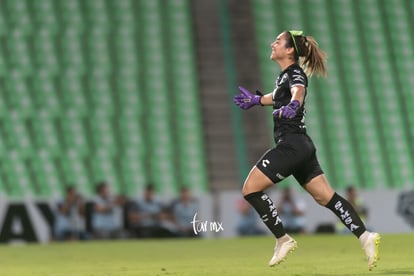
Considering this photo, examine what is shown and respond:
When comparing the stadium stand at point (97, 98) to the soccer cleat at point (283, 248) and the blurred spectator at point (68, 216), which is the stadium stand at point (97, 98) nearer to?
the blurred spectator at point (68, 216)

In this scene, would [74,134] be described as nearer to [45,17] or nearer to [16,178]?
[16,178]

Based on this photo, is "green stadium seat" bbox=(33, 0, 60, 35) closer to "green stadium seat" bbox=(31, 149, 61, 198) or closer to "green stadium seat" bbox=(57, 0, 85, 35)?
"green stadium seat" bbox=(57, 0, 85, 35)

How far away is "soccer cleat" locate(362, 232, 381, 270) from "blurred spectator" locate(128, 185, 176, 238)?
10116 mm

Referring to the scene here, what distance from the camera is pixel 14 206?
17266 mm

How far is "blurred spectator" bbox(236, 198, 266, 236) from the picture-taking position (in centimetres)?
1858

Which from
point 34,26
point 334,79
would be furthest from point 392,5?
point 34,26

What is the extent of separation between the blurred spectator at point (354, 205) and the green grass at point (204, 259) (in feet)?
7.75

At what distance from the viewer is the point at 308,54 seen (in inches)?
343

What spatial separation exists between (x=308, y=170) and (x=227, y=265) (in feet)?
6.11

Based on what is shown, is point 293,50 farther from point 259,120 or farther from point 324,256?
point 259,120

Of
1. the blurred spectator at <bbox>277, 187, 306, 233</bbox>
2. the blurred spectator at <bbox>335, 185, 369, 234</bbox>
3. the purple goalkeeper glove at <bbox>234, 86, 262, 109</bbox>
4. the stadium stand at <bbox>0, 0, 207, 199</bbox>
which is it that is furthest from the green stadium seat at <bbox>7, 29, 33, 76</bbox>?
the purple goalkeeper glove at <bbox>234, 86, 262, 109</bbox>

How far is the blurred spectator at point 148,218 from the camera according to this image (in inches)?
717

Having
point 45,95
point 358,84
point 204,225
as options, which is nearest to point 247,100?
point 204,225

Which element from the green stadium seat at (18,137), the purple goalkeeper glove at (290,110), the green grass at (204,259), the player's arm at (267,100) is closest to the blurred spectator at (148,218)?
the green grass at (204,259)
